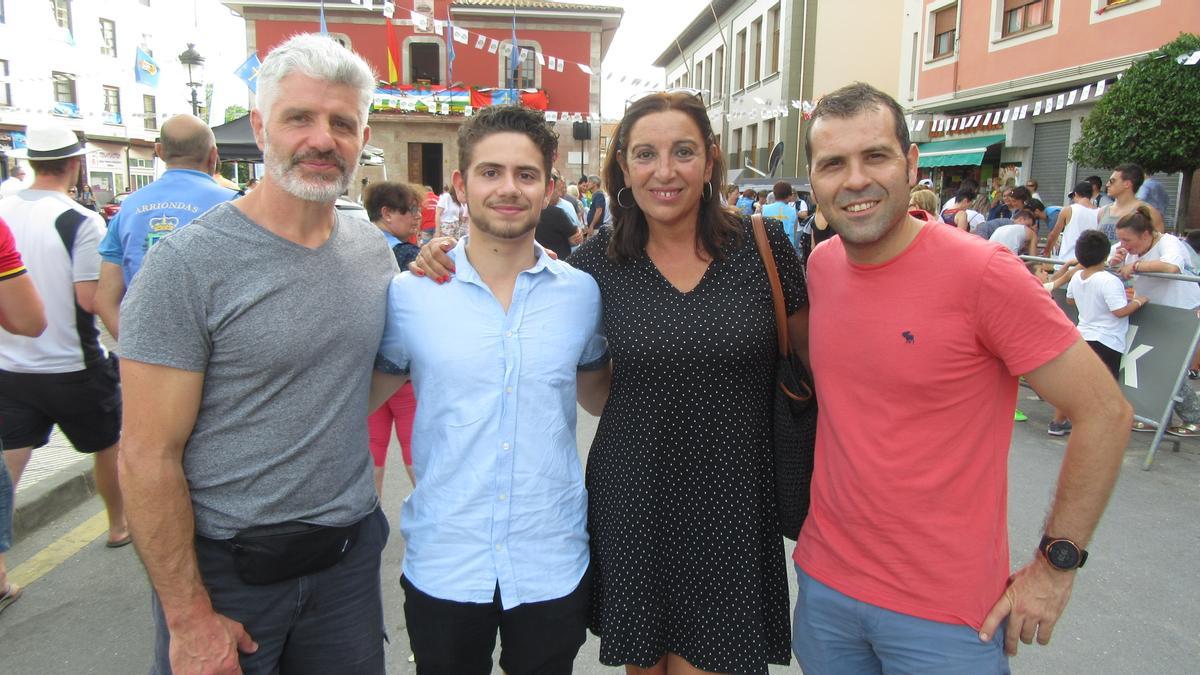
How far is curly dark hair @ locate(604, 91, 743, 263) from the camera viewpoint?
209 cm

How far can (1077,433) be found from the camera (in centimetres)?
159

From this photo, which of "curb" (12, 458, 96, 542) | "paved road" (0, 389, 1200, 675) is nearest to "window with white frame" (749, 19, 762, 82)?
"paved road" (0, 389, 1200, 675)

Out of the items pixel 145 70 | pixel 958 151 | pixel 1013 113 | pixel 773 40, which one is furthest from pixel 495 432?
pixel 773 40

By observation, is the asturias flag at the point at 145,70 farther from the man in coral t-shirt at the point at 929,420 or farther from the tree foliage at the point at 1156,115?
the tree foliage at the point at 1156,115

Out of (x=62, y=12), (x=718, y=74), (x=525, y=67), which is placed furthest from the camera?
(x=718, y=74)

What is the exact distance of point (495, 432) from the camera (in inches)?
73.9

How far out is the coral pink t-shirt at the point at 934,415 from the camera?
1636 mm

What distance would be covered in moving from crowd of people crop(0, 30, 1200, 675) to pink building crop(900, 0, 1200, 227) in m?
13.9

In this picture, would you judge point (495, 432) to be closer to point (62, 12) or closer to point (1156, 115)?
point (1156, 115)

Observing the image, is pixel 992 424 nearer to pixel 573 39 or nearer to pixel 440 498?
pixel 440 498

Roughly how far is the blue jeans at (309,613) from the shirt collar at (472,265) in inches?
27.7

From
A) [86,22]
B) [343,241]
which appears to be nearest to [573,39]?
[86,22]

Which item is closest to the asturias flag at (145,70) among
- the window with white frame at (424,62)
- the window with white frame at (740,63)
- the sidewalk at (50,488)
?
the sidewalk at (50,488)

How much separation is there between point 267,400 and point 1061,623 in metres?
3.30
